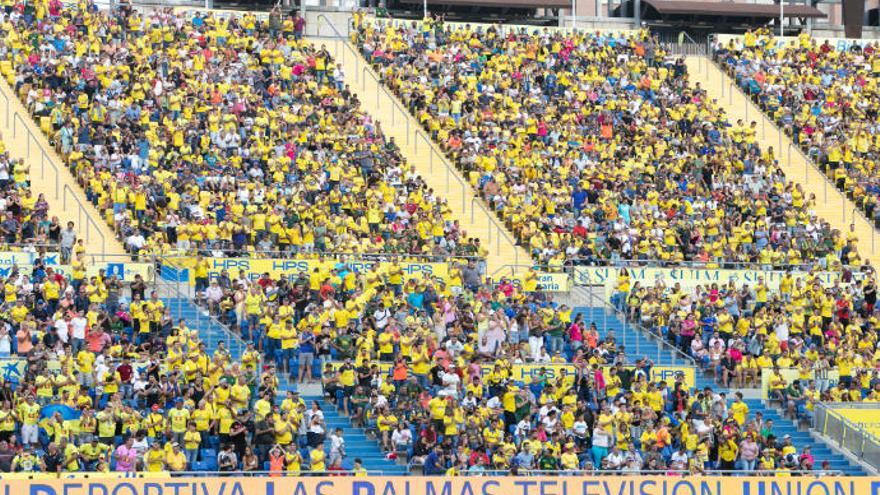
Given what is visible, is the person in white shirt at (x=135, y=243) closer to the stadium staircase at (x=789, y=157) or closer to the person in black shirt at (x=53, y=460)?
the person in black shirt at (x=53, y=460)

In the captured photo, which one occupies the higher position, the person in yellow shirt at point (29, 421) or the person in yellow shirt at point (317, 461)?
the person in yellow shirt at point (29, 421)

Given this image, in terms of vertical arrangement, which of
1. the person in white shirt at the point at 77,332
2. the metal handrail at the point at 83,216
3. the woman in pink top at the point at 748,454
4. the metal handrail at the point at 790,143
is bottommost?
the woman in pink top at the point at 748,454

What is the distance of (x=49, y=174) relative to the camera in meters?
41.8

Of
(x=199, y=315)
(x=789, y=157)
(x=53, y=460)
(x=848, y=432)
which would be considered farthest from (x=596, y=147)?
(x=53, y=460)

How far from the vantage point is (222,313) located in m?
36.3

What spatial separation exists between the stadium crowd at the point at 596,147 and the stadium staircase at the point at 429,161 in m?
0.27

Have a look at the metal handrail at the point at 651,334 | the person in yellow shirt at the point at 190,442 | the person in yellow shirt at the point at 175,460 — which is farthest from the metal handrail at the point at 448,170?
the person in yellow shirt at the point at 175,460

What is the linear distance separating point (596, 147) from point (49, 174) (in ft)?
43.9

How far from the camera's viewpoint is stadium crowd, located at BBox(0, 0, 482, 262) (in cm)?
4034

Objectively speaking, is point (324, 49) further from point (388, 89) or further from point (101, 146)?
point (101, 146)

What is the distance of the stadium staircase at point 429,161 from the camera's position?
4353 centimetres

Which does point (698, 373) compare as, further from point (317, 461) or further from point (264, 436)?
point (264, 436)

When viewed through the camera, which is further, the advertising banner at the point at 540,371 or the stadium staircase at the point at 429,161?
the stadium staircase at the point at 429,161

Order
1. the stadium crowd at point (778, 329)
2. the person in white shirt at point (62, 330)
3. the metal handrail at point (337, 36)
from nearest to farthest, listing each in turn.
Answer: the person in white shirt at point (62, 330) < the stadium crowd at point (778, 329) < the metal handrail at point (337, 36)
